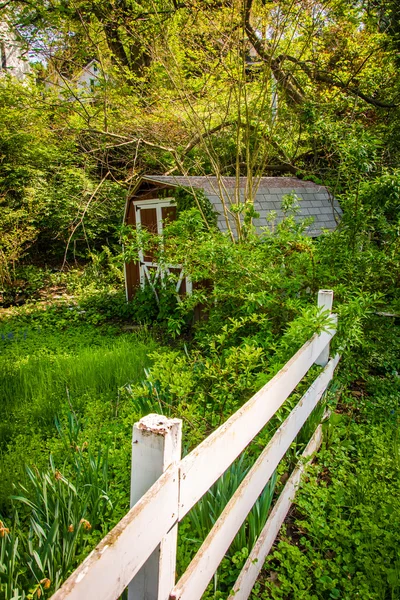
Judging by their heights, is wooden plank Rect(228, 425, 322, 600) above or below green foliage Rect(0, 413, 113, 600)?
below

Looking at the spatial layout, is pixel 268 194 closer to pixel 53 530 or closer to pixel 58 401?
pixel 58 401

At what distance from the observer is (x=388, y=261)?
3.72m

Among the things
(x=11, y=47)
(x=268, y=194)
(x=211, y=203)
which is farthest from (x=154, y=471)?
(x=11, y=47)

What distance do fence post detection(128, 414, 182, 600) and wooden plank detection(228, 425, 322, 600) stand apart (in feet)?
2.15

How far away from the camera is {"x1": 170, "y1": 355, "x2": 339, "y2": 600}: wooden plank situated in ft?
4.21

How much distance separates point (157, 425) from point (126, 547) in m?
0.27

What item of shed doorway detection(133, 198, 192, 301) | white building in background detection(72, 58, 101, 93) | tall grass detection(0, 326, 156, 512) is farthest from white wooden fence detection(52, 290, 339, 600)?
white building in background detection(72, 58, 101, 93)

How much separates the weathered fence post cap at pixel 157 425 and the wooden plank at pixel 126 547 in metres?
0.13

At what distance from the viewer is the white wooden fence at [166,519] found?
0.87 meters

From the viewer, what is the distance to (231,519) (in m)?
1.55

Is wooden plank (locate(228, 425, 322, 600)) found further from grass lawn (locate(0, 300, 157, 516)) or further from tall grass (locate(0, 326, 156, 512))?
tall grass (locate(0, 326, 156, 512))

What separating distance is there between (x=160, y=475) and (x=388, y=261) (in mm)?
3373

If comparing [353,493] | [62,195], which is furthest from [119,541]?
[62,195]

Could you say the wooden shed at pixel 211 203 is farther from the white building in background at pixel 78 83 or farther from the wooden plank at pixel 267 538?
the wooden plank at pixel 267 538
